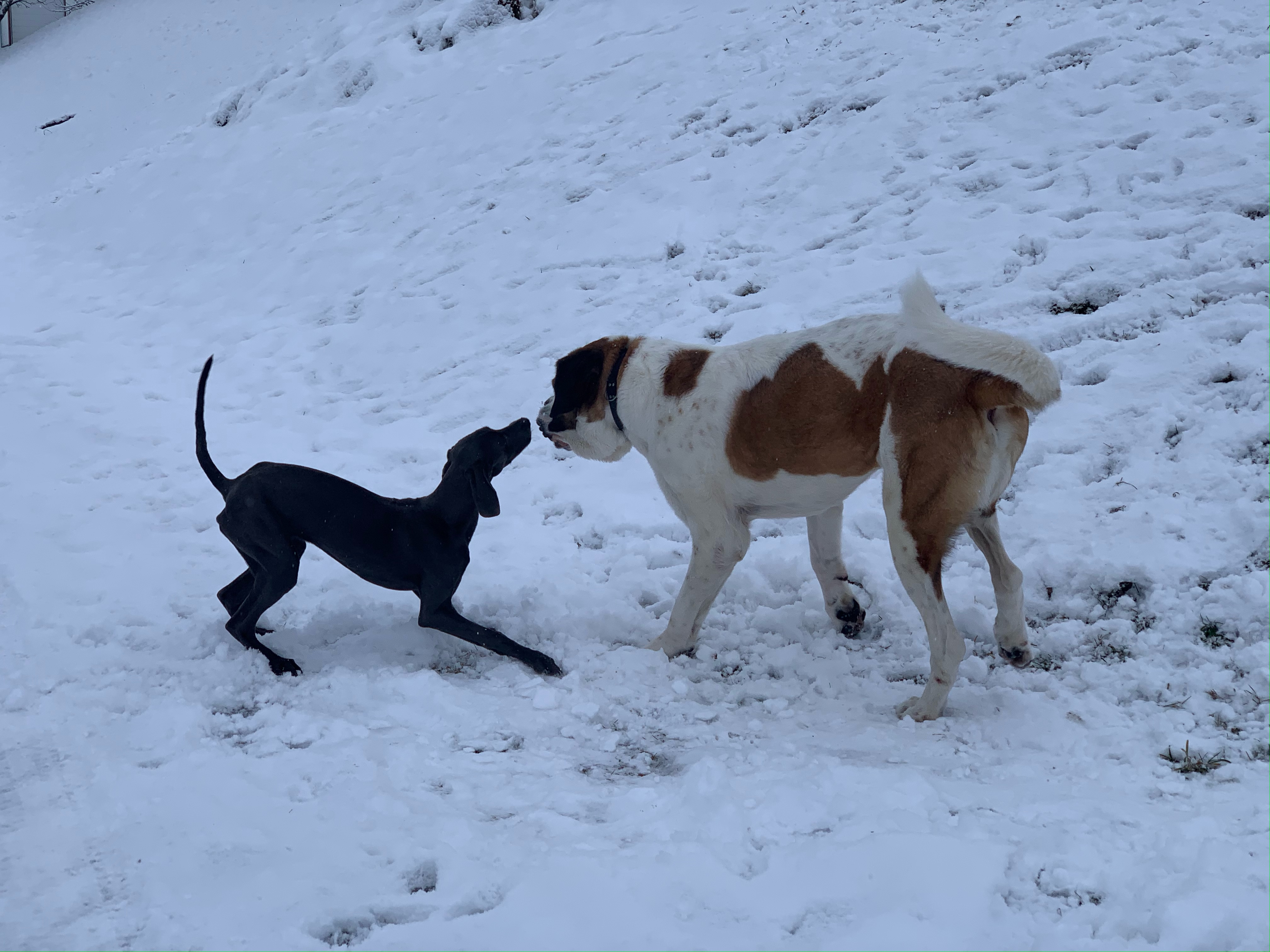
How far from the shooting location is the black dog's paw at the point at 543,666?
3926 mm

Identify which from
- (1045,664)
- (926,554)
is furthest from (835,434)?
(1045,664)

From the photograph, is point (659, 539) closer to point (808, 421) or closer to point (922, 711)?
point (808, 421)

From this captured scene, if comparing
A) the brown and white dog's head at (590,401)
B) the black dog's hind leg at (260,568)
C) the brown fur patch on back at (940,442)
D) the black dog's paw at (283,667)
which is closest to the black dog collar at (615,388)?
the brown and white dog's head at (590,401)

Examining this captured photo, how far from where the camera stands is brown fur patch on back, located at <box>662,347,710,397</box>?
4.24m

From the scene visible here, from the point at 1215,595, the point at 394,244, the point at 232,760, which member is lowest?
the point at 1215,595

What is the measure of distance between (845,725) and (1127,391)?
2716 millimetres

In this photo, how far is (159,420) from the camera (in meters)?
7.06

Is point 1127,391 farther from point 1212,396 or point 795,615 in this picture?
point 795,615

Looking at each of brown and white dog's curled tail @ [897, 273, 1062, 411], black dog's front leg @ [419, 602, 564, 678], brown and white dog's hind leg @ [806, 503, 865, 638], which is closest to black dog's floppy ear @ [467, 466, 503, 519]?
black dog's front leg @ [419, 602, 564, 678]

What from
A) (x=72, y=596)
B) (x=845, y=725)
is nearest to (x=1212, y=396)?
(x=845, y=725)

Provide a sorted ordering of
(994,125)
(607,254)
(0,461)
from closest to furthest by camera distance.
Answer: (0,461)
(994,125)
(607,254)

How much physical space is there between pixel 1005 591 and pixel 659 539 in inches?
77.0

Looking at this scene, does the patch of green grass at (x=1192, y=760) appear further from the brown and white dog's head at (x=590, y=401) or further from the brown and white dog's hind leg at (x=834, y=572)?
the brown and white dog's head at (x=590, y=401)

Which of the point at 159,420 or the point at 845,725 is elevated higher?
the point at 159,420
